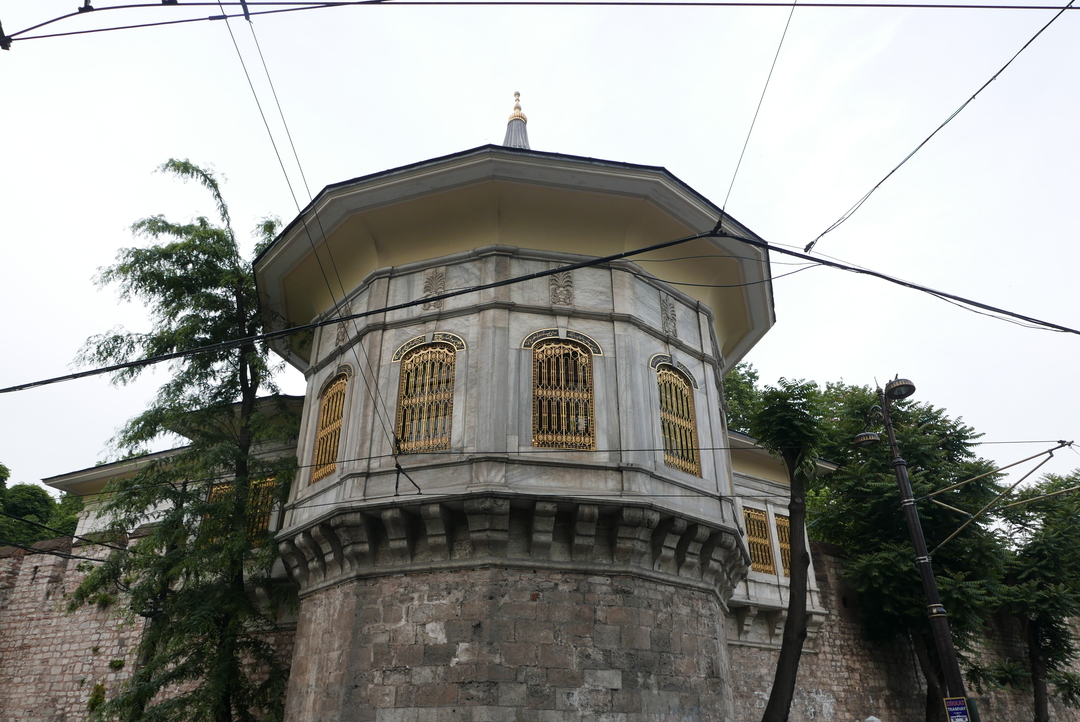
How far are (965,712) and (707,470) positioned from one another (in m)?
4.65

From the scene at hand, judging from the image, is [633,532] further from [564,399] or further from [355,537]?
[355,537]

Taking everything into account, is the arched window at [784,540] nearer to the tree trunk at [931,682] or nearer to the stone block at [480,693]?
the tree trunk at [931,682]

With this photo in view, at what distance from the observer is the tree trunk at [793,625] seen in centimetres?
1148

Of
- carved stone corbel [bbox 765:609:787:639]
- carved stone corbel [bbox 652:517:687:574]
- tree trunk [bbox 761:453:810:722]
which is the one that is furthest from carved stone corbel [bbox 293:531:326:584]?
carved stone corbel [bbox 765:609:787:639]

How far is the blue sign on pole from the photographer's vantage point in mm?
10250

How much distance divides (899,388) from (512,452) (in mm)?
6524

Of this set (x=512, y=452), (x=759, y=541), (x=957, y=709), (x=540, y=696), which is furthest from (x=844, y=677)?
(x=512, y=452)

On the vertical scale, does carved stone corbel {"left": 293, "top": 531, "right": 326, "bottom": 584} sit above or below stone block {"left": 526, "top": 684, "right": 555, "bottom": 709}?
above

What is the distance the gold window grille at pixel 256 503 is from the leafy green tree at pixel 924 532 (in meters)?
12.5

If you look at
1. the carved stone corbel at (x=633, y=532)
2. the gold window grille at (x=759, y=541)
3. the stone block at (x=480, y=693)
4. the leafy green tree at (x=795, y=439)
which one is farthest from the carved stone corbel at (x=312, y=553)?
the gold window grille at (x=759, y=541)

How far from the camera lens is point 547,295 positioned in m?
12.2

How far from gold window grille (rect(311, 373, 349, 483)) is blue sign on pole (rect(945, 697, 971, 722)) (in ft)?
30.7

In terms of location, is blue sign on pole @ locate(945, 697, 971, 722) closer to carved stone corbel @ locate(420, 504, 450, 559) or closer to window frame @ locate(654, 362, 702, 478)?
window frame @ locate(654, 362, 702, 478)

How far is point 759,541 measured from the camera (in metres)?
18.4
